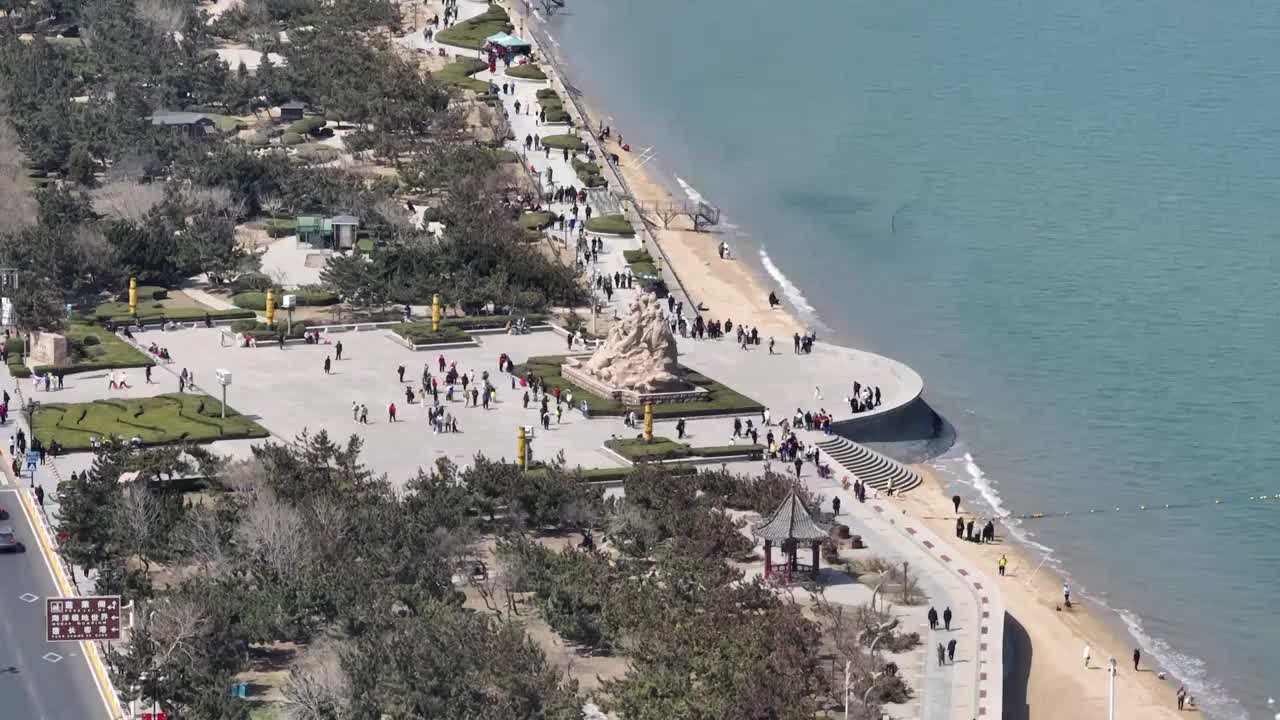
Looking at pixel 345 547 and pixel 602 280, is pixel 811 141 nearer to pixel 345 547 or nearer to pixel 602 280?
pixel 602 280

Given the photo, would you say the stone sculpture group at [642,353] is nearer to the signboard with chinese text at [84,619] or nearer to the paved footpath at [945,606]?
the paved footpath at [945,606]

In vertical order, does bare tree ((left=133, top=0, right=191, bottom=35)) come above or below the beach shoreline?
above

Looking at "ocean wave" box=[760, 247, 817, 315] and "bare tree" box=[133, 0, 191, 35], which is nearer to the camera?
"ocean wave" box=[760, 247, 817, 315]

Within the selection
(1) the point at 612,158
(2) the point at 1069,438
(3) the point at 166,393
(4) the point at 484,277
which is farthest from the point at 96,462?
(1) the point at 612,158

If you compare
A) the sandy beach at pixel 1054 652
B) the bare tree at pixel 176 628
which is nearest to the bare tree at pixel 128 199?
the sandy beach at pixel 1054 652

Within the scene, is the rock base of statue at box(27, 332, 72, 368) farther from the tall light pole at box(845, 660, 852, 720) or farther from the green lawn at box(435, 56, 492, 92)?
the green lawn at box(435, 56, 492, 92)

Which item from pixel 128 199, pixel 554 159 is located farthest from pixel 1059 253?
pixel 128 199

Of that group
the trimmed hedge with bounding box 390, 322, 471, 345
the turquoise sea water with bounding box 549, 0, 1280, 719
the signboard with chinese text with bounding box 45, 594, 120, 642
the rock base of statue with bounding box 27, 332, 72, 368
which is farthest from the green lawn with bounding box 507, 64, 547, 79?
the signboard with chinese text with bounding box 45, 594, 120, 642
